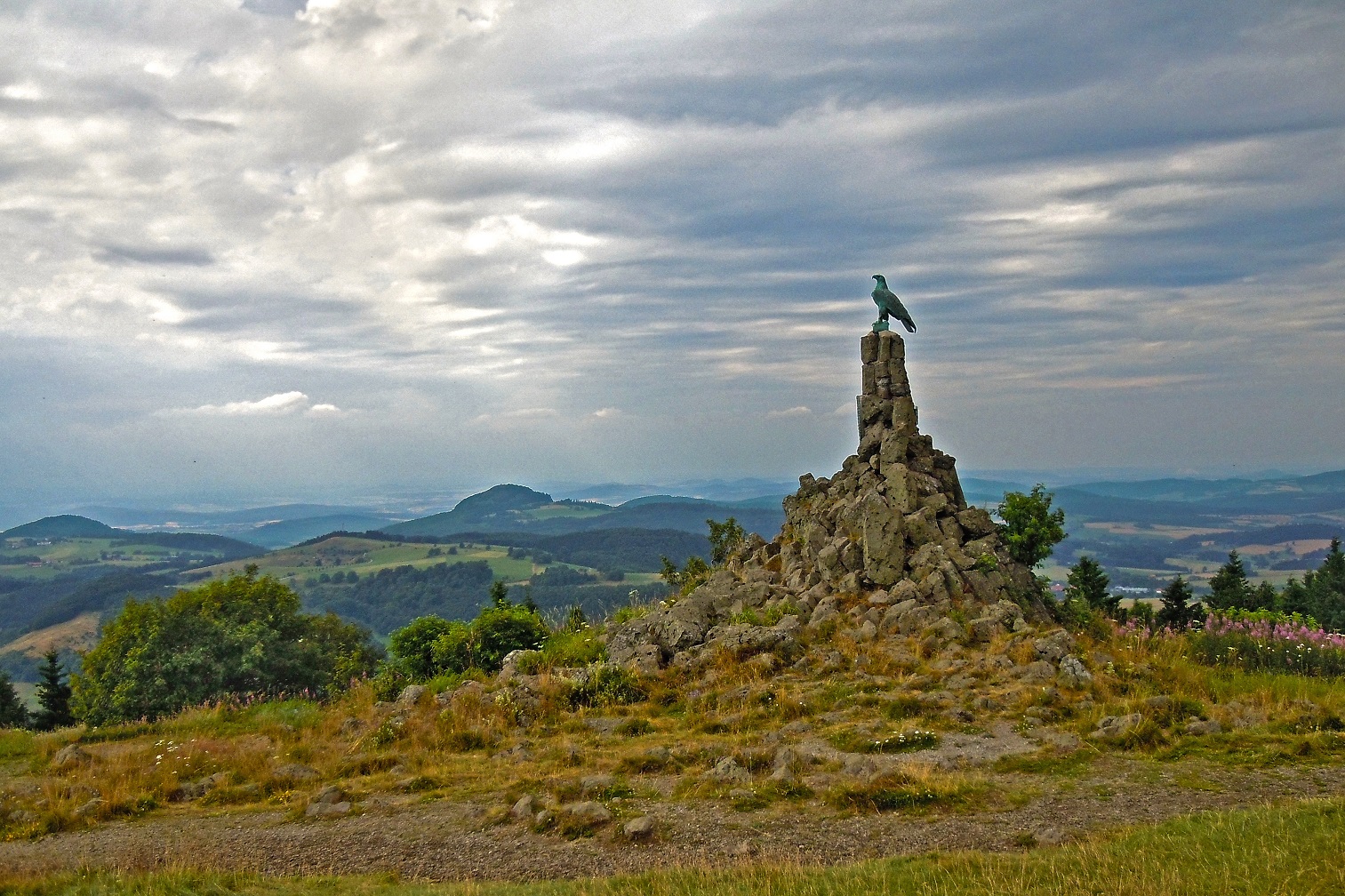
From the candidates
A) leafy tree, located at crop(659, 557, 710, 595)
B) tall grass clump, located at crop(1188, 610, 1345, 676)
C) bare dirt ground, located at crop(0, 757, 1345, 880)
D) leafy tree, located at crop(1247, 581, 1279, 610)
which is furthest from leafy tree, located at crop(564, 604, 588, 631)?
leafy tree, located at crop(1247, 581, 1279, 610)

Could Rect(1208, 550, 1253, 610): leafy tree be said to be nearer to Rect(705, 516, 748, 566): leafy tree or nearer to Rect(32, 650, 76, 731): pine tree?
Rect(705, 516, 748, 566): leafy tree

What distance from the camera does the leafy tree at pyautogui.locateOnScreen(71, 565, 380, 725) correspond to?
33656mm

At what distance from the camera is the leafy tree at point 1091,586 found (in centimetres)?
3047

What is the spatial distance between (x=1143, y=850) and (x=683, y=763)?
831 centimetres

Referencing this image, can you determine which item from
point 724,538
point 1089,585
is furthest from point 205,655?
point 1089,585

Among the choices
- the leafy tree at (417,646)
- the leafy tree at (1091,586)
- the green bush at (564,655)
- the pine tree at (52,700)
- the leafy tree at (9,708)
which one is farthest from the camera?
the leafy tree at (9,708)

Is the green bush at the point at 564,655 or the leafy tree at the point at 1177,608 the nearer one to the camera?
the green bush at the point at 564,655

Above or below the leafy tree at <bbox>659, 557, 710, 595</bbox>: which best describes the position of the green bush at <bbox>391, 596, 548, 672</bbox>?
below

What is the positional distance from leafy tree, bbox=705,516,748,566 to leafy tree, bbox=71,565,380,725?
17031mm

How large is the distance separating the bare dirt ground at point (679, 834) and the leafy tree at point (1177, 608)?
1570 centimetres

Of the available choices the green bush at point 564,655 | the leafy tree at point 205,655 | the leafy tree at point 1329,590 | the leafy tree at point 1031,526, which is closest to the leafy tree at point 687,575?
the green bush at point 564,655

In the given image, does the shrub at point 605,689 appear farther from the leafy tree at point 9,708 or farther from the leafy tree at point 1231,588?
the leafy tree at point 9,708

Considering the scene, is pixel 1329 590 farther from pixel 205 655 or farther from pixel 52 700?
pixel 52 700

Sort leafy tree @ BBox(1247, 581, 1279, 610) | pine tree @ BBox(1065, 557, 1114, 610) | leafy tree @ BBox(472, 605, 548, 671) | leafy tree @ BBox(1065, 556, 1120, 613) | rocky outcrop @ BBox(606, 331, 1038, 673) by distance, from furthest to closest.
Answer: leafy tree @ BBox(1247, 581, 1279, 610), pine tree @ BBox(1065, 557, 1114, 610), leafy tree @ BBox(1065, 556, 1120, 613), leafy tree @ BBox(472, 605, 548, 671), rocky outcrop @ BBox(606, 331, 1038, 673)
